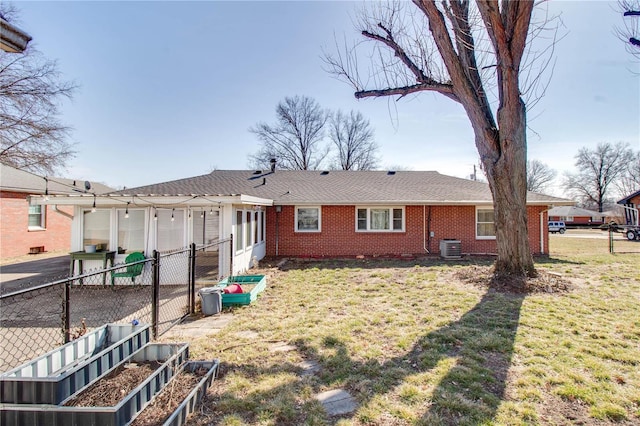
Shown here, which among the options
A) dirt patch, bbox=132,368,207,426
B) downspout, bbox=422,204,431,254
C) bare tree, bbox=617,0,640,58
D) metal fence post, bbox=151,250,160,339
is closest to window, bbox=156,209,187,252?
metal fence post, bbox=151,250,160,339

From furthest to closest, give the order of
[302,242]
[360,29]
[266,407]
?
[302,242], [360,29], [266,407]

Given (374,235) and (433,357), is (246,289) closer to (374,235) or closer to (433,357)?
(433,357)

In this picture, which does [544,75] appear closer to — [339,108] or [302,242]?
[302,242]

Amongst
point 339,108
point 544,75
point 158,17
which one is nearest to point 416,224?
point 544,75

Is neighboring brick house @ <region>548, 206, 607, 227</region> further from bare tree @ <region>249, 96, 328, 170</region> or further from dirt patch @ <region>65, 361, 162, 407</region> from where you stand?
dirt patch @ <region>65, 361, 162, 407</region>

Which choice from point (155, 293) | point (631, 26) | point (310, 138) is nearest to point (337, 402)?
point (155, 293)

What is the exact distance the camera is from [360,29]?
27.6 feet

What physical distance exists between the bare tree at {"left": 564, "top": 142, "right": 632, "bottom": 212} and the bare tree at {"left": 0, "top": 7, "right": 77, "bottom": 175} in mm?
71226

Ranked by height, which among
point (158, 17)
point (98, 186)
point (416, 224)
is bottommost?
point (416, 224)

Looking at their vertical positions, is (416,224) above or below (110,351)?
above

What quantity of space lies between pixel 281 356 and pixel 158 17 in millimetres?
10092

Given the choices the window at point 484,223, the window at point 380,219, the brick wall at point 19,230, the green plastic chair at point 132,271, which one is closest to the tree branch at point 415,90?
the window at point 380,219

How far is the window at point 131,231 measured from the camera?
8.80 metres

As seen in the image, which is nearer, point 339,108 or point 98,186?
point 98,186
